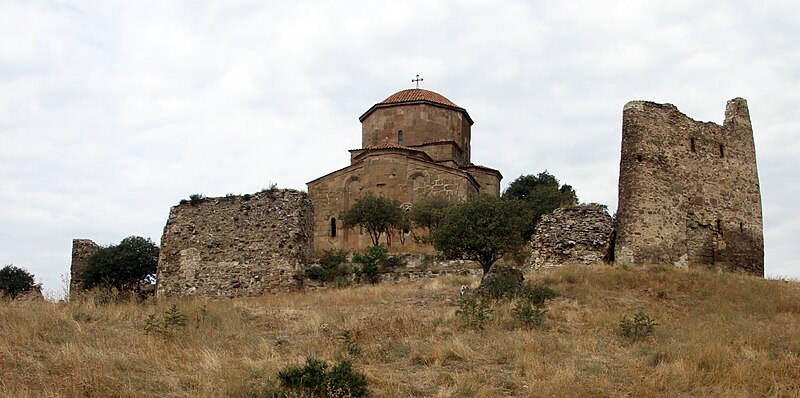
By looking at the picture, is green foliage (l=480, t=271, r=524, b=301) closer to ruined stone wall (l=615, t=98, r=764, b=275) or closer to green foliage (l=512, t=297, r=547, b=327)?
green foliage (l=512, t=297, r=547, b=327)

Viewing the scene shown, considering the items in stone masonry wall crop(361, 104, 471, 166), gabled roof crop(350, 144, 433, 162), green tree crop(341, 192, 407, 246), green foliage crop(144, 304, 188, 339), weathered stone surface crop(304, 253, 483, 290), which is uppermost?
stone masonry wall crop(361, 104, 471, 166)

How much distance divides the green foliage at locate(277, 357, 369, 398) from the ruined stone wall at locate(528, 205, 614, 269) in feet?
35.2

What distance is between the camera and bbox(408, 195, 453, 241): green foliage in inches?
1080

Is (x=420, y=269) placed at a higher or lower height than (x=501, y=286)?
higher

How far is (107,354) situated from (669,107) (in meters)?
15.0

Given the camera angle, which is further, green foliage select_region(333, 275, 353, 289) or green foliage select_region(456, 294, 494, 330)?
green foliage select_region(333, 275, 353, 289)

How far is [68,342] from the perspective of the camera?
9852 mm

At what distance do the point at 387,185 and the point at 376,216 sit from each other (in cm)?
459

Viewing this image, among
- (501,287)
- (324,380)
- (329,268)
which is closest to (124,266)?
(329,268)

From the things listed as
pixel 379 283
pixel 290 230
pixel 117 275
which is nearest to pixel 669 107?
pixel 379 283

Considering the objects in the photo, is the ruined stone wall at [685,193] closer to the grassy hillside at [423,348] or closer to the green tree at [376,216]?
the grassy hillside at [423,348]

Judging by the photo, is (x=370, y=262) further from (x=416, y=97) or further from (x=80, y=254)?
(x=416, y=97)

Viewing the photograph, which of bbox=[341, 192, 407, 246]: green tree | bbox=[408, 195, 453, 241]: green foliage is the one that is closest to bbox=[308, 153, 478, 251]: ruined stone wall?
bbox=[408, 195, 453, 241]: green foliage

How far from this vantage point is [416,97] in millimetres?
Result: 36312
